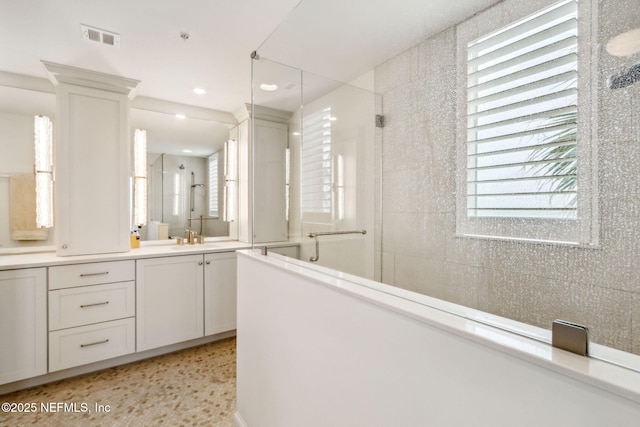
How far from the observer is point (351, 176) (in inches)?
66.2

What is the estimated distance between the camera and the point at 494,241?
0.90 metres

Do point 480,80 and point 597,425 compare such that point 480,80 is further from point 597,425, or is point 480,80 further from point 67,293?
point 67,293

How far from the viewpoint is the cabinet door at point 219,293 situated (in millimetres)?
2652

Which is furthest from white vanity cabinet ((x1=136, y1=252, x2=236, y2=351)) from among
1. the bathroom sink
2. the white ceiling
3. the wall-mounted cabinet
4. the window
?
the window

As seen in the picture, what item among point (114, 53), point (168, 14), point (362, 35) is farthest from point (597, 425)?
point (114, 53)

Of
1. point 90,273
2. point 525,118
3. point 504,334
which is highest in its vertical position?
point 525,118

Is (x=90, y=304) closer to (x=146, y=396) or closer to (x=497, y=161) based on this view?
(x=146, y=396)

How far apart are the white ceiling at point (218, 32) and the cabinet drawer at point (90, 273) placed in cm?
143

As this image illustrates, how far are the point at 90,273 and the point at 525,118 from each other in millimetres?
2716

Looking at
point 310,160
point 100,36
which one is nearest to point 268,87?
point 310,160

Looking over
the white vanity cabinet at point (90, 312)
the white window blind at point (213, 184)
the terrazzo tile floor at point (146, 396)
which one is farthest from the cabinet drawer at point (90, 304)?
the white window blind at point (213, 184)

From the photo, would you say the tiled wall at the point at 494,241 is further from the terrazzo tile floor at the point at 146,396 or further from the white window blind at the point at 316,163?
the terrazzo tile floor at the point at 146,396

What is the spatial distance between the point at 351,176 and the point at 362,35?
2.31 ft

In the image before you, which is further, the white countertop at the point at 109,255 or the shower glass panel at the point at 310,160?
the white countertop at the point at 109,255
